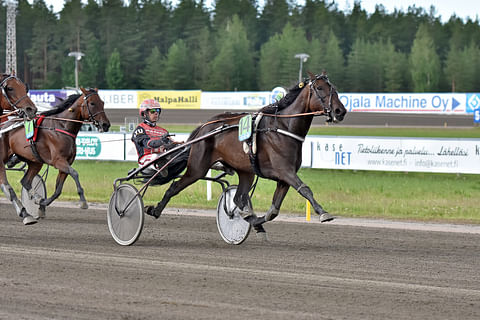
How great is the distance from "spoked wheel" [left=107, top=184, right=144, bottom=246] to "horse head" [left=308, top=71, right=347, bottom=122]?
1987 mm

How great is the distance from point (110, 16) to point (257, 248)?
7307 centimetres

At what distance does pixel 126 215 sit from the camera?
7.50 m

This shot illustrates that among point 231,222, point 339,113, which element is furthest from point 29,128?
point 339,113

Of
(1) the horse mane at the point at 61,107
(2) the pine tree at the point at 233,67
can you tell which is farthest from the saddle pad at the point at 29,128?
(2) the pine tree at the point at 233,67

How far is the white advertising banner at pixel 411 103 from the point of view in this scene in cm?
3725

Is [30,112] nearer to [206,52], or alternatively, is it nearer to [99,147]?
[99,147]

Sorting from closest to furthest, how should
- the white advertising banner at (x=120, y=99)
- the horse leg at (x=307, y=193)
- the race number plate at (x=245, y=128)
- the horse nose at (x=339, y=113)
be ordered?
1. the horse leg at (x=307, y=193)
2. the horse nose at (x=339, y=113)
3. the race number plate at (x=245, y=128)
4. the white advertising banner at (x=120, y=99)

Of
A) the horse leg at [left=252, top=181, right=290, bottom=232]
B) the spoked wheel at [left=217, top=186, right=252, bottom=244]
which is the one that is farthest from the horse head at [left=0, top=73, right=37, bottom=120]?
the horse leg at [left=252, top=181, right=290, bottom=232]

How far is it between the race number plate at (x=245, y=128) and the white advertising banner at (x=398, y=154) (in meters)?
7.03

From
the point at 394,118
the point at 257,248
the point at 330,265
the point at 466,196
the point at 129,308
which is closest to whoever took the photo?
the point at 129,308

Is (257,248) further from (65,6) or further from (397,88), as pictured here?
(65,6)

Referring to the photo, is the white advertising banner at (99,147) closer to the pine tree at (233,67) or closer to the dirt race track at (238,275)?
the dirt race track at (238,275)

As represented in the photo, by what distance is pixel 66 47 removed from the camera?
72812mm

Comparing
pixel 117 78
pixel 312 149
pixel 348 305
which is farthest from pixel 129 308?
pixel 117 78
